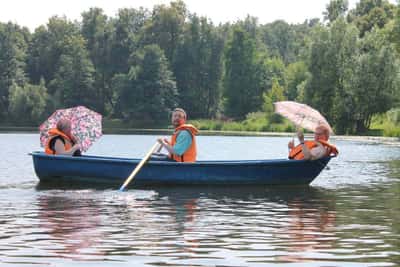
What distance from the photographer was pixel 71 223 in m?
14.1

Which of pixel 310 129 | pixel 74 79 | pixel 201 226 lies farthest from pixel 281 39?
pixel 201 226

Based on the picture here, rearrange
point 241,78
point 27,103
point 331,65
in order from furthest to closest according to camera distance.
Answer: point 241,78 < point 27,103 < point 331,65

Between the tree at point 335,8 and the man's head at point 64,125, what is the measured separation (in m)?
101

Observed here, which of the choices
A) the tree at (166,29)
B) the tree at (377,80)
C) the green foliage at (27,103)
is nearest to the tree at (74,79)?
the green foliage at (27,103)

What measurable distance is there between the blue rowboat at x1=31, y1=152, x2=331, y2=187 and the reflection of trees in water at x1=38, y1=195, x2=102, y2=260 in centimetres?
253

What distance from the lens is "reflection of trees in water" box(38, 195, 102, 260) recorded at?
1156 centimetres

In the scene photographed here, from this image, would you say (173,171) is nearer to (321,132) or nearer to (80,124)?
Result: (80,124)

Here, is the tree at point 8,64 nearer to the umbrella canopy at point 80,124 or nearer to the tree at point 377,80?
the tree at point 377,80

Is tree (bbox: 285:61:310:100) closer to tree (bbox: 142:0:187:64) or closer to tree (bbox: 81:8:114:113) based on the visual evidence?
tree (bbox: 142:0:187:64)

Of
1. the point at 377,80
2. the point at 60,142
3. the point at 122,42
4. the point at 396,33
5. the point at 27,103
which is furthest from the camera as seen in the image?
the point at 122,42

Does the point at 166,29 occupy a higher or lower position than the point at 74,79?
higher

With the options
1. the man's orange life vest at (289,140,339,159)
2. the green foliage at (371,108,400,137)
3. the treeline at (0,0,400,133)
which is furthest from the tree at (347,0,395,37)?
the man's orange life vest at (289,140,339,159)

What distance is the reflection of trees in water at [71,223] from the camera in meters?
11.6

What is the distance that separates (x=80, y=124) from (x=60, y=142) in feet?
4.52
